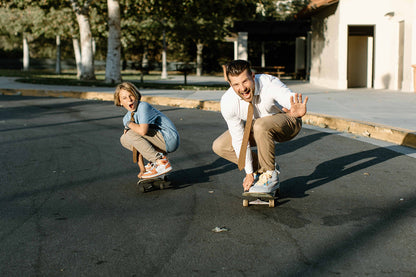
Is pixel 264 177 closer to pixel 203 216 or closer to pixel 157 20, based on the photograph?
pixel 203 216

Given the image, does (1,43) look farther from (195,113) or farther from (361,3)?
(195,113)

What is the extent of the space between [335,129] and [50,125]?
18.0 ft

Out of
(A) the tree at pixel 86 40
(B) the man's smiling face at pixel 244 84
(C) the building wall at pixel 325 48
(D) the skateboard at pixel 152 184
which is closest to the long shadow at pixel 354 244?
(B) the man's smiling face at pixel 244 84

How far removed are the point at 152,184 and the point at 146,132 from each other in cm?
53

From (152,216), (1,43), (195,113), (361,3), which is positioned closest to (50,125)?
(195,113)

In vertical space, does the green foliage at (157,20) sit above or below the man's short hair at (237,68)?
above

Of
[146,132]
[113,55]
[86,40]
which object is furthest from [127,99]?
[86,40]

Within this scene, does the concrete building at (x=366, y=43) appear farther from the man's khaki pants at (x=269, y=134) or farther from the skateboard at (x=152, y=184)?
the skateboard at (x=152, y=184)

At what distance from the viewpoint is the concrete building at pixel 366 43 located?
19281mm

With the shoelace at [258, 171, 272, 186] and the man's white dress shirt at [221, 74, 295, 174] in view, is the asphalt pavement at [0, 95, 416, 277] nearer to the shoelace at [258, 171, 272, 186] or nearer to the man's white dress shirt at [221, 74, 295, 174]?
the shoelace at [258, 171, 272, 186]

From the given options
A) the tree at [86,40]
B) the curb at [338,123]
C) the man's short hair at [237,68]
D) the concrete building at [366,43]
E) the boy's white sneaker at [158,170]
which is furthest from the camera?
the tree at [86,40]

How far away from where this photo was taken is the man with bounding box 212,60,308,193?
14.4 ft

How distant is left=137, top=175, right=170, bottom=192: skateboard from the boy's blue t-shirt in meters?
0.36

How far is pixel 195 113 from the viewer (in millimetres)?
12781
